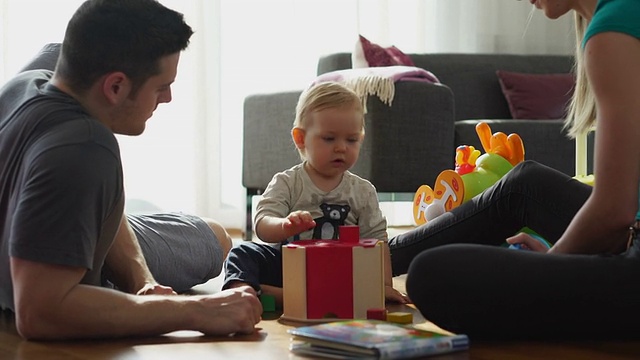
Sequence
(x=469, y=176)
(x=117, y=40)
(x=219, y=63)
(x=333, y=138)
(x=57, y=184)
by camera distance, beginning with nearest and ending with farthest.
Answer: (x=57, y=184) → (x=117, y=40) → (x=333, y=138) → (x=469, y=176) → (x=219, y=63)

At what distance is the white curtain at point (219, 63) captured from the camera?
460cm

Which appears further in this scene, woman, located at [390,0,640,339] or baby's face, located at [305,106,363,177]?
baby's face, located at [305,106,363,177]

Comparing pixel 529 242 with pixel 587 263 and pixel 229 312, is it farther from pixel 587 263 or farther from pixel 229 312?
pixel 229 312

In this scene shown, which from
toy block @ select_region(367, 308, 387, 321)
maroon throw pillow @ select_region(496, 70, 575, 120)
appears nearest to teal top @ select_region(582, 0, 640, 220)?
toy block @ select_region(367, 308, 387, 321)

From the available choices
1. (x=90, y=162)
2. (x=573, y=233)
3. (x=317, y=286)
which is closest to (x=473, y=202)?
(x=317, y=286)

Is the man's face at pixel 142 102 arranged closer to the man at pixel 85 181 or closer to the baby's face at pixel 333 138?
the man at pixel 85 181

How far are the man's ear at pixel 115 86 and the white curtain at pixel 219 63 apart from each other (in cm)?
287

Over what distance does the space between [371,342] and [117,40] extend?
0.68m

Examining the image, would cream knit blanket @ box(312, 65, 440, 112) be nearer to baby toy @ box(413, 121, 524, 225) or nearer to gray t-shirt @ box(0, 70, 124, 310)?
baby toy @ box(413, 121, 524, 225)

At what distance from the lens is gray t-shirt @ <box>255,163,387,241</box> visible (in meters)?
2.39

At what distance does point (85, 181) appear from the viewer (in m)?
1.66

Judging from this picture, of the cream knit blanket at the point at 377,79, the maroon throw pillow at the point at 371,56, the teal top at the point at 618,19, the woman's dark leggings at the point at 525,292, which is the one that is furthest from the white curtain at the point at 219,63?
the teal top at the point at 618,19

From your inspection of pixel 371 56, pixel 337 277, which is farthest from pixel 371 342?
pixel 371 56

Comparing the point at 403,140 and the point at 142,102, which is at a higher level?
the point at 142,102
